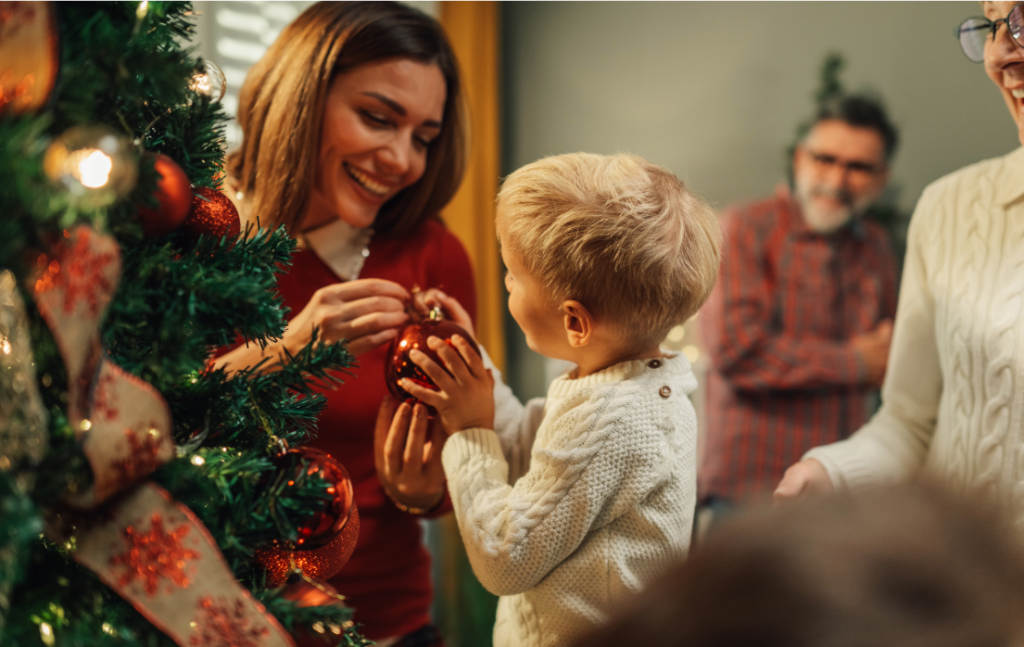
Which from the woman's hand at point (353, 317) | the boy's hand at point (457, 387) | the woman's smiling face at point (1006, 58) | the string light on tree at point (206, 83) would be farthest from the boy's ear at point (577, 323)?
the woman's smiling face at point (1006, 58)

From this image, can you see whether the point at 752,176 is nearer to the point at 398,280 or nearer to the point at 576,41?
the point at 576,41

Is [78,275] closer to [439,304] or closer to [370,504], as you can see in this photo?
[439,304]

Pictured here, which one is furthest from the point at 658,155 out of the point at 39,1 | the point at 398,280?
the point at 39,1

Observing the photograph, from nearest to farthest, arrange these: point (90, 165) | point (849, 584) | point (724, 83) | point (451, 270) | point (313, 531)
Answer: point (849, 584) < point (90, 165) < point (313, 531) < point (451, 270) < point (724, 83)

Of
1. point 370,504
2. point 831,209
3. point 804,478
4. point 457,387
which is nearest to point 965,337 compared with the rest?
point 804,478

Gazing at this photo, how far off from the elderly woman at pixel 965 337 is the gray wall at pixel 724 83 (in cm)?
171

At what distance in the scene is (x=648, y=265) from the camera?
889 mm

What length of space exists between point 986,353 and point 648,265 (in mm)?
533

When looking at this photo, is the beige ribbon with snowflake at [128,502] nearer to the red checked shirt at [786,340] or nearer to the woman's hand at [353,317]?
the woman's hand at [353,317]

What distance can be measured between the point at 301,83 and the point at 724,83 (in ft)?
8.13

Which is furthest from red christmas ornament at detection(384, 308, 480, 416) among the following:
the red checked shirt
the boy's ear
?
the red checked shirt

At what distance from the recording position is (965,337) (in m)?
1.04

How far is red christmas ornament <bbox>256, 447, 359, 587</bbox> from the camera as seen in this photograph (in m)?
0.68

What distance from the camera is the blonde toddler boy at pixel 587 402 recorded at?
840 millimetres
